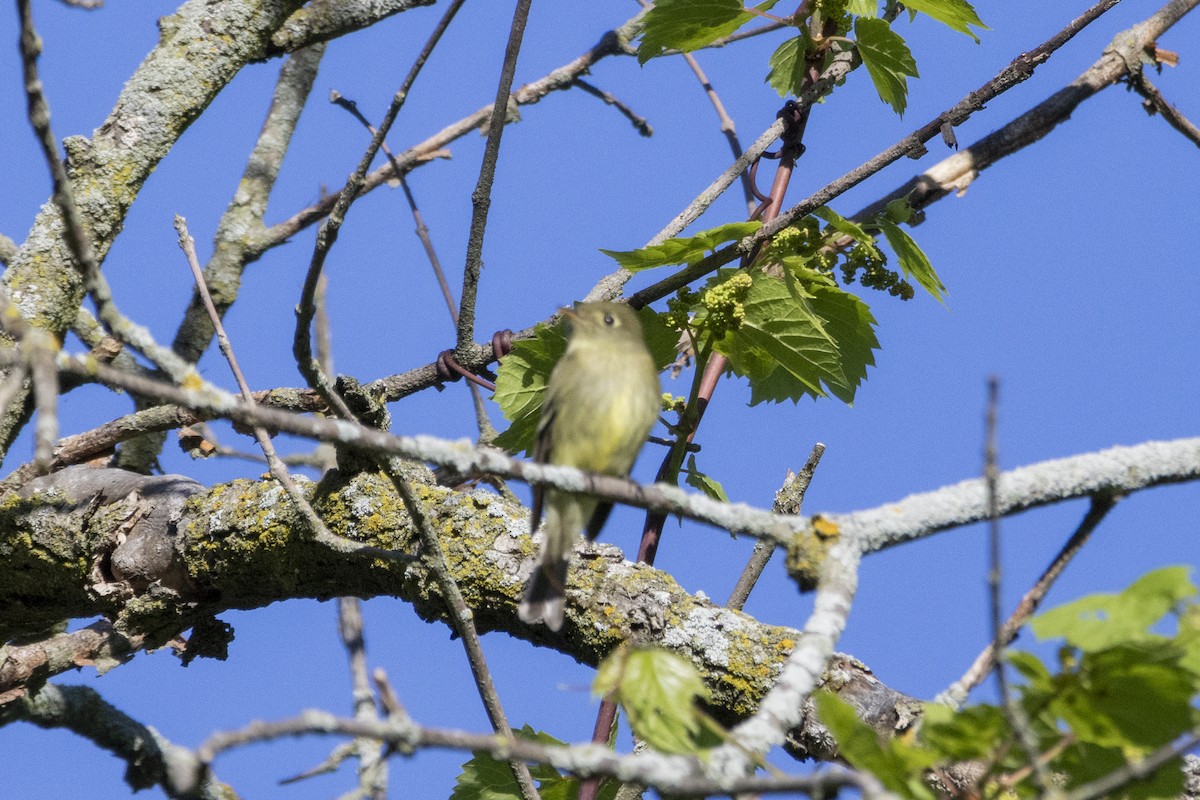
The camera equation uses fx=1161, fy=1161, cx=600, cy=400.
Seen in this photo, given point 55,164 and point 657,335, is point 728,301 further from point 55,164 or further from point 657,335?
point 55,164

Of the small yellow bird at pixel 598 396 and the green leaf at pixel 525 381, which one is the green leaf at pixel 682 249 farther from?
the green leaf at pixel 525 381

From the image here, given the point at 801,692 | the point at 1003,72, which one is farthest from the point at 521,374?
the point at 801,692

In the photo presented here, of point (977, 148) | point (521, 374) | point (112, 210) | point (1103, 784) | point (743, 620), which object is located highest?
point (977, 148)

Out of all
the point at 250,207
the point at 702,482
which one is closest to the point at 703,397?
the point at 702,482

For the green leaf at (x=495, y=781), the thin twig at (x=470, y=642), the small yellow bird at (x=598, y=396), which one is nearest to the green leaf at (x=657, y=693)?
the thin twig at (x=470, y=642)

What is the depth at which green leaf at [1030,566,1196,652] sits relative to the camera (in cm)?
178

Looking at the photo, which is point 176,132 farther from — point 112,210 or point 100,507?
point 100,507

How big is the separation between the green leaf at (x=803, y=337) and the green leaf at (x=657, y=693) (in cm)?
169

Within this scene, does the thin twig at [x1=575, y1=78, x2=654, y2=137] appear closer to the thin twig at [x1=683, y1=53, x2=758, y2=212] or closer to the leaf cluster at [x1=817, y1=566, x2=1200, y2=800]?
the thin twig at [x1=683, y1=53, x2=758, y2=212]

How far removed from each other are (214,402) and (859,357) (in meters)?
2.43

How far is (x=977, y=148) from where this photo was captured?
4.30 meters

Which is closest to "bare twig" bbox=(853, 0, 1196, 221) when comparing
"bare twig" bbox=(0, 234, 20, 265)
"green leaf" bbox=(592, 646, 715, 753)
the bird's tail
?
the bird's tail

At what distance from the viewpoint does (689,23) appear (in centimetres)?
421

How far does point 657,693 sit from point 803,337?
1.83 meters
